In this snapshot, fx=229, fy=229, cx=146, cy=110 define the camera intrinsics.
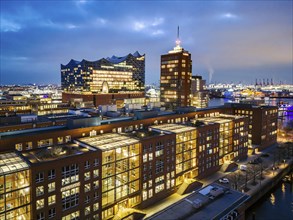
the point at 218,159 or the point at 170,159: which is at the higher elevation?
the point at 170,159

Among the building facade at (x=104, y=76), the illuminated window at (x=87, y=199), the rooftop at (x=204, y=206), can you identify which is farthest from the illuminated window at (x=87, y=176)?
the building facade at (x=104, y=76)

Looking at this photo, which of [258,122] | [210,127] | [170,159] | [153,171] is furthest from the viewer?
[258,122]

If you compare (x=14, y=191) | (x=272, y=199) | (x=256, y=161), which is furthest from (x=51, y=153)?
(x=256, y=161)

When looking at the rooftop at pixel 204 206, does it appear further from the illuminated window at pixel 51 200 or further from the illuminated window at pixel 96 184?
the illuminated window at pixel 51 200

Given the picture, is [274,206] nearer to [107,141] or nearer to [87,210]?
[107,141]

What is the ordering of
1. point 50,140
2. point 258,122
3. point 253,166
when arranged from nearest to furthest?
point 50,140
point 253,166
point 258,122

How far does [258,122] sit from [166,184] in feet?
176

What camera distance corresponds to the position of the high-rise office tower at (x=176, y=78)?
126 metres

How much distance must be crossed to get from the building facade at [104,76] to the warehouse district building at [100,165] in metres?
115

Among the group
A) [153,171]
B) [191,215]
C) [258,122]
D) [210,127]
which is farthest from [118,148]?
[258,122]

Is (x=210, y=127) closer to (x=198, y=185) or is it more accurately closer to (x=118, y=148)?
(x=198, y=185)

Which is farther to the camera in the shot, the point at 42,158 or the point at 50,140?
the point at 50,140

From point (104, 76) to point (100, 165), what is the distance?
142888 mm

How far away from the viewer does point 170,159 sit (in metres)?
51.2
